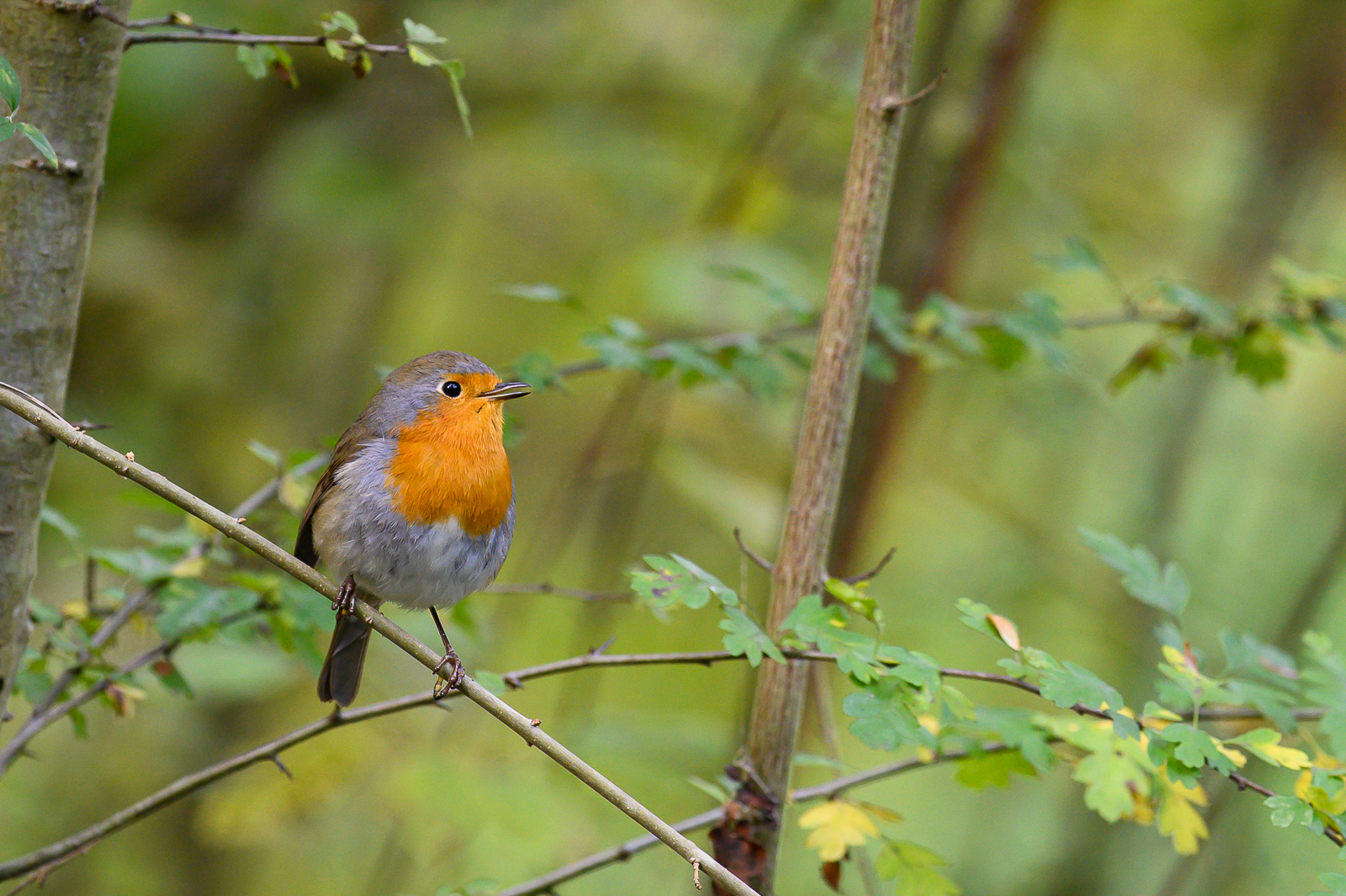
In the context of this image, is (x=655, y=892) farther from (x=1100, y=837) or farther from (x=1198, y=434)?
(x=1198, y=434)

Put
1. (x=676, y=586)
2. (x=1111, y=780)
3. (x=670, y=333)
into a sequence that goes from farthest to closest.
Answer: (x=670, y=333) → (x=1111, y=780) → (x=676, y=586)

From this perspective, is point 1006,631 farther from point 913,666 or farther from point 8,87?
point 8,87

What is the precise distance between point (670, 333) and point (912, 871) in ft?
9.15

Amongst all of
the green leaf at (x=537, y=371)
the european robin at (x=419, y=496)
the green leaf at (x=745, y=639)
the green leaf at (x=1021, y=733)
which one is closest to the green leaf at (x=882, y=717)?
the green leaf at (x=745, y=639)

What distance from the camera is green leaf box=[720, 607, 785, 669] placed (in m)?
1.63

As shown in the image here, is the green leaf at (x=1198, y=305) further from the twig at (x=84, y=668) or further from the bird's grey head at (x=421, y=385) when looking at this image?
the twig at (x=84, y=668)

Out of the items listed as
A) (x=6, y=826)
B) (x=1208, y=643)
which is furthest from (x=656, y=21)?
(x=6, y=826)

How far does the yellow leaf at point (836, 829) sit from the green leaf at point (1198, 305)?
1.45 m

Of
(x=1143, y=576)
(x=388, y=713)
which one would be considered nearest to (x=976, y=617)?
(x=1143, y=576)

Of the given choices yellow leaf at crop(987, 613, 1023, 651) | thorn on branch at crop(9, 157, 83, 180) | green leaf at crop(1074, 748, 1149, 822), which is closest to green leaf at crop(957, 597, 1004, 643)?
yellow leaf at crop(987, 613, 1023, 651)

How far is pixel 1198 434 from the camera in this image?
457 cm

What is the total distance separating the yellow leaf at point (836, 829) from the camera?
6.24ft

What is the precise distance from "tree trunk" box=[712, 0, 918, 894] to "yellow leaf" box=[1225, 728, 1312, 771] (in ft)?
2.43

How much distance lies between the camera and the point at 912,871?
75.9 inches
